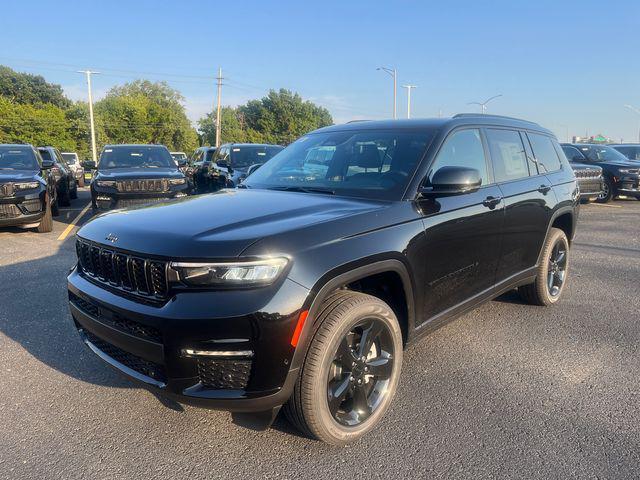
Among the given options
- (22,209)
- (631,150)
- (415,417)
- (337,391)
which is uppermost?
(631,150)

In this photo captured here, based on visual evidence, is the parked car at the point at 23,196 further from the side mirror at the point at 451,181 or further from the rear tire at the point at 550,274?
the rear tire at the point at 550,274

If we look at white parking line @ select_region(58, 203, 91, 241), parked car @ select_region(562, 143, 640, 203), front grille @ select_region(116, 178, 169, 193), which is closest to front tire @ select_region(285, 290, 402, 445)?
white parking line @ select_region(58, 203, 91, 241)

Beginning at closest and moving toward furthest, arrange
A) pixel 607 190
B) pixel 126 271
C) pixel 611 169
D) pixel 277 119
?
pixel 126 271, pixel 611 169, pixel 607 190, pixel 277 119

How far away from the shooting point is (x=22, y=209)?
28.5ft

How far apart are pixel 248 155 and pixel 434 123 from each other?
8.13 metres

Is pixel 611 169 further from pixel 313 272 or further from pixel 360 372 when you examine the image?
pixel 313 272

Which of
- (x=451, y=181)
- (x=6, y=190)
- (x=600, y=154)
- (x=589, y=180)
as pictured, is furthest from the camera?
(x=600, y=154)

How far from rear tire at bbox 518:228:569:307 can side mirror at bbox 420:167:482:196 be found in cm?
199

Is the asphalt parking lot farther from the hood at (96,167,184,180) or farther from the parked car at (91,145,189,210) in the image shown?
the hood at (96,167,184,180)

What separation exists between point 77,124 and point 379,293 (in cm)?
6264

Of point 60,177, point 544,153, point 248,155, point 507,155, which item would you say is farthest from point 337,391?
point 60,177

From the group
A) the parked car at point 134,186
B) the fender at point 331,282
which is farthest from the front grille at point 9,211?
the fender at point 331,282

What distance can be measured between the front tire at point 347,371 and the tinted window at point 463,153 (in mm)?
1102

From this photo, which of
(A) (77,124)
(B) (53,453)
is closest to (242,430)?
(B) (53,453)
